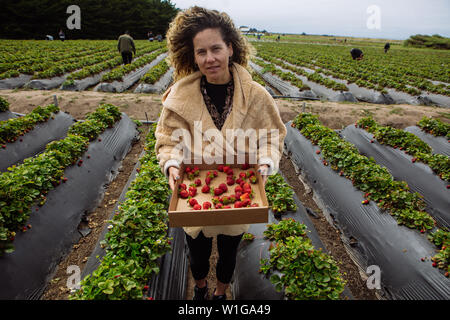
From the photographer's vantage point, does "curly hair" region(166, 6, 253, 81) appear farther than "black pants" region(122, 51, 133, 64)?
No

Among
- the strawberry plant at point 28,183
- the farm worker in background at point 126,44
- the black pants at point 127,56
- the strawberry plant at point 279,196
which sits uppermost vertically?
the farm worker in background at point 126,44

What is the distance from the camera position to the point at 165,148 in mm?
2014

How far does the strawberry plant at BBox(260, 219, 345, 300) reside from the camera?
2512 millimetres

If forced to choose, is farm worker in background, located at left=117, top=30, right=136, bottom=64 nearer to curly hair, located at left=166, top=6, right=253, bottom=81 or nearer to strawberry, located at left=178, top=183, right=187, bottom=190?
curly hair, located at left=166, top=6, right=253, bottom=81

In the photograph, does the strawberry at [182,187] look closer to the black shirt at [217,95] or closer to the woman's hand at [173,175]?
the woman's hand at [173,175]

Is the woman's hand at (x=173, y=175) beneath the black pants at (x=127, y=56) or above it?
beneath

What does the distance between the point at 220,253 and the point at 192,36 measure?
203 centimetres

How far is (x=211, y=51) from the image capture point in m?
1.74

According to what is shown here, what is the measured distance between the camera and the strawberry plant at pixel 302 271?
2512 millimetres

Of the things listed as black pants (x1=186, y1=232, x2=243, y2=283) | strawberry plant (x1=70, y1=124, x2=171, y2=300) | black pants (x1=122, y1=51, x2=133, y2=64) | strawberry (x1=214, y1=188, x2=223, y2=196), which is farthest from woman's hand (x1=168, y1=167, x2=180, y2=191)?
black pants (x1=122, y1=51, x2=133, y2=64)

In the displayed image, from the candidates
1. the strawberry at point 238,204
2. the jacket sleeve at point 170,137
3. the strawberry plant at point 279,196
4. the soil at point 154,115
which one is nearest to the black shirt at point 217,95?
the jacket sleeve at point 170,137

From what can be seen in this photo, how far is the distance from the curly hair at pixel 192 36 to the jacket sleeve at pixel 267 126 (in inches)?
15.4

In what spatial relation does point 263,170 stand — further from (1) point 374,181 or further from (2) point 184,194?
(1) point 374,181

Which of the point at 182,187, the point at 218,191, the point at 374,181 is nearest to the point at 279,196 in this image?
the point at 374,181
